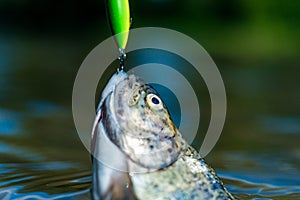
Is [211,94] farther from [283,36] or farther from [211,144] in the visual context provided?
[283,36]

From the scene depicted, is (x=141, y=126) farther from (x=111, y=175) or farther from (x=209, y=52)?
(x=209, y=52)

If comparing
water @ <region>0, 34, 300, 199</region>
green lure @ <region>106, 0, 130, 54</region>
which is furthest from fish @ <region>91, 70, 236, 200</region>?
water @ <region>0, 34, 300, 199</region>

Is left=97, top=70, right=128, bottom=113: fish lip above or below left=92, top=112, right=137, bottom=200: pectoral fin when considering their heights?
above

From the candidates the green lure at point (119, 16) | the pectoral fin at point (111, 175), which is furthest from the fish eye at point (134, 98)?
the green lure at point (119, 16)

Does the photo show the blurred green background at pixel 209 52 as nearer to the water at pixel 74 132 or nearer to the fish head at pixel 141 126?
the water at pixel 74 132

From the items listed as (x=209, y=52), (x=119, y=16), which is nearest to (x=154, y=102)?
(x=119, y=16)

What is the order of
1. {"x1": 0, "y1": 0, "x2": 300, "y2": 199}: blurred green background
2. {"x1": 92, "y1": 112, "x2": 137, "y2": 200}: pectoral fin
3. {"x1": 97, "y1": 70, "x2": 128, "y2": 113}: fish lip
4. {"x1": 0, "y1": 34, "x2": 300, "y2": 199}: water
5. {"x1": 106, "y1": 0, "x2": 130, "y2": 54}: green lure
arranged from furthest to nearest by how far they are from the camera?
{"x1": 0, "y1": 0, "x2": 300, "y2": 199}: blurred green background, {"x1": 0, "y1": 34, "x2": 300, "y2": 199}: water, {"x1": 97, "y1": 70, "x2": 128, "y2": 113}: fish lip, {"x1": 92, "y1": 112, "x2": 137, "y2": 200}: pectoral fin, {"x1": 106, "y1": 0, "x2": 130, "y2": 54}: green lure

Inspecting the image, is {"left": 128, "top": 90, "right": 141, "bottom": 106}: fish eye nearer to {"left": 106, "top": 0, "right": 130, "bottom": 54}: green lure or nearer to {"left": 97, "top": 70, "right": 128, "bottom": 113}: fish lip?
{"left": 97, "top": 70, "right": 128, "bottom": 113}: fish lip
